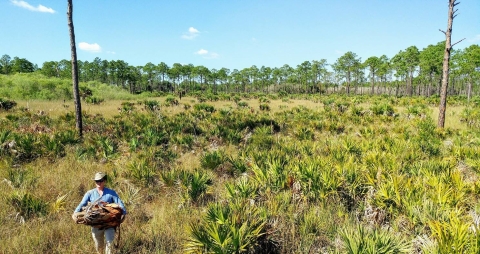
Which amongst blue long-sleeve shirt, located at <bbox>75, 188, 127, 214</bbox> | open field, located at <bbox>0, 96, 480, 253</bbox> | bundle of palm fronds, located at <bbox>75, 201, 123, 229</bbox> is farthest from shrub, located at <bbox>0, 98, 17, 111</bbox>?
bundle of palm fronds, located at <bbox>75, 201, 123, 229</bbox>

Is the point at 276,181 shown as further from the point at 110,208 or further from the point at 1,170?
the point at 1,170

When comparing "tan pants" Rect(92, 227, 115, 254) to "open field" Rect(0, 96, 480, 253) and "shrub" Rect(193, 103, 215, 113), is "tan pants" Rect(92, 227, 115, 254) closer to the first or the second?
"open field" Rect(0, 96, 480, 253)

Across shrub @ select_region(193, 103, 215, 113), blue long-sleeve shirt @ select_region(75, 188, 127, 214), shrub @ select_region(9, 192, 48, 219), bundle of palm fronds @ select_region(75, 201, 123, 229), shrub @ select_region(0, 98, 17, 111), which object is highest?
shrub @ select_region(0, 98, 17, 111)

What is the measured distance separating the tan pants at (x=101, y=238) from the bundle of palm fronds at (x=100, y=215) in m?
0.17

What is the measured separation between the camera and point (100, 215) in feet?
11.7

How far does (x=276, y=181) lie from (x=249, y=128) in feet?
28.8

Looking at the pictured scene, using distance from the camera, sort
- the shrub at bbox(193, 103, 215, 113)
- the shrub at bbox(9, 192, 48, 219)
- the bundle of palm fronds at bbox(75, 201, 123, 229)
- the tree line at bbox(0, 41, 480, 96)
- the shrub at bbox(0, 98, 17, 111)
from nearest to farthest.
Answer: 1. the bundle of palm fronds at bbox(75, 201, 123, 229)
2. the shrub at bbox(9, 192, 48, 219)
3. the shrub at bbox(0, 98, 17, 111)
4. the shrub at bbox(193, 103, 215, 113)
5. the tree line at bbox(0, 41, 480, 96)

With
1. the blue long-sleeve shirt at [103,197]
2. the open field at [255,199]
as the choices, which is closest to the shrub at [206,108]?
the open field at [255,199]

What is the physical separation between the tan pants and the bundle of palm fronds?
17 centimetres

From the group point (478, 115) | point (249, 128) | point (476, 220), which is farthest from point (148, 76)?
point (476, 220)

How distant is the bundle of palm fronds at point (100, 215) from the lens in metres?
3.55

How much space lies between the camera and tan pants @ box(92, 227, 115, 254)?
381 centimetres

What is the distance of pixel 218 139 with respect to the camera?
11930mm

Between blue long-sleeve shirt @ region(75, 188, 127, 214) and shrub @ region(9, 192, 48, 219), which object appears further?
shrub @ region(9, 192, 48, 219)
